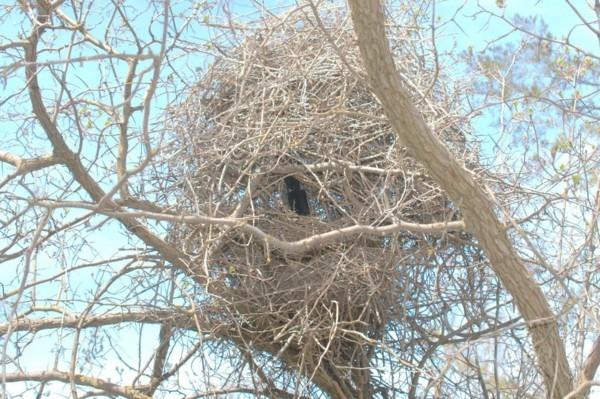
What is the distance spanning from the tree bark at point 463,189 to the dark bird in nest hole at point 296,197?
126 cm

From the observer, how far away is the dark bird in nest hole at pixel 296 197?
4.58 metres

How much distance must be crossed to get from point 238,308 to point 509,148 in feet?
5.40

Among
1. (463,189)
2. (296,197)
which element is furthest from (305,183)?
(463,189)

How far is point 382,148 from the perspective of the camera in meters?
4.44

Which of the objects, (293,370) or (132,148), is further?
(293,370)

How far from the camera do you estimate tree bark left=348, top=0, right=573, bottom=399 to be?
316cm

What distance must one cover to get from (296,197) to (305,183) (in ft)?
0.36

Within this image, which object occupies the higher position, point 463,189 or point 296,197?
point 296,197

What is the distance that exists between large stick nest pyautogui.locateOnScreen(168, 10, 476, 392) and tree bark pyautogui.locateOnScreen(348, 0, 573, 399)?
0.67 meters

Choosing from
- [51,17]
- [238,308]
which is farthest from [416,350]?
[51,17]

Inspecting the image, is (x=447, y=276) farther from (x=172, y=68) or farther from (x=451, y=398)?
(x=172, y=68)

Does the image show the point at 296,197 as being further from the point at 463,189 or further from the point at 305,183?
the point at 463,189

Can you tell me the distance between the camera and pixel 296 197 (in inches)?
181

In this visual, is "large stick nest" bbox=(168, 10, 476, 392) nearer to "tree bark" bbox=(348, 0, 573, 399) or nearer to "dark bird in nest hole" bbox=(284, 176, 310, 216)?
"dark bird in nest hole" bbox=(284, 176, 310, 216)
